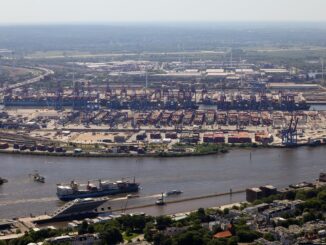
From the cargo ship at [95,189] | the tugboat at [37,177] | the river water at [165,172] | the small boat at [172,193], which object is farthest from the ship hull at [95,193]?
the tugboat at [37,177]

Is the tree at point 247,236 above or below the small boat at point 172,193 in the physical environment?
above

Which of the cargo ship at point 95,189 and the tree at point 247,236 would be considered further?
the cargo ship at point 95,189

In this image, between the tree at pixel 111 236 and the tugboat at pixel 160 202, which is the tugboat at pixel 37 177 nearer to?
the tugboat at pixel 160 202

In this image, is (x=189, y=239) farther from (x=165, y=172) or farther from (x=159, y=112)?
(x=159, y=112)

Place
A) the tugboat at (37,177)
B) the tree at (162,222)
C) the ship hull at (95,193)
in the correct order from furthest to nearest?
the tugboat at (37,177)
the ship hull at (95,193)
the tree at (162,222)

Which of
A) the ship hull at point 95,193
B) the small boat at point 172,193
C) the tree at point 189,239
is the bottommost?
the ship hull at point 95,193

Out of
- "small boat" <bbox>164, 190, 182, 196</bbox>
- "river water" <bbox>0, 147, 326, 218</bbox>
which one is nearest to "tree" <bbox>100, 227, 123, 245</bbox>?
"river water" <bbox>0, 147, 326, 218</bbox>
